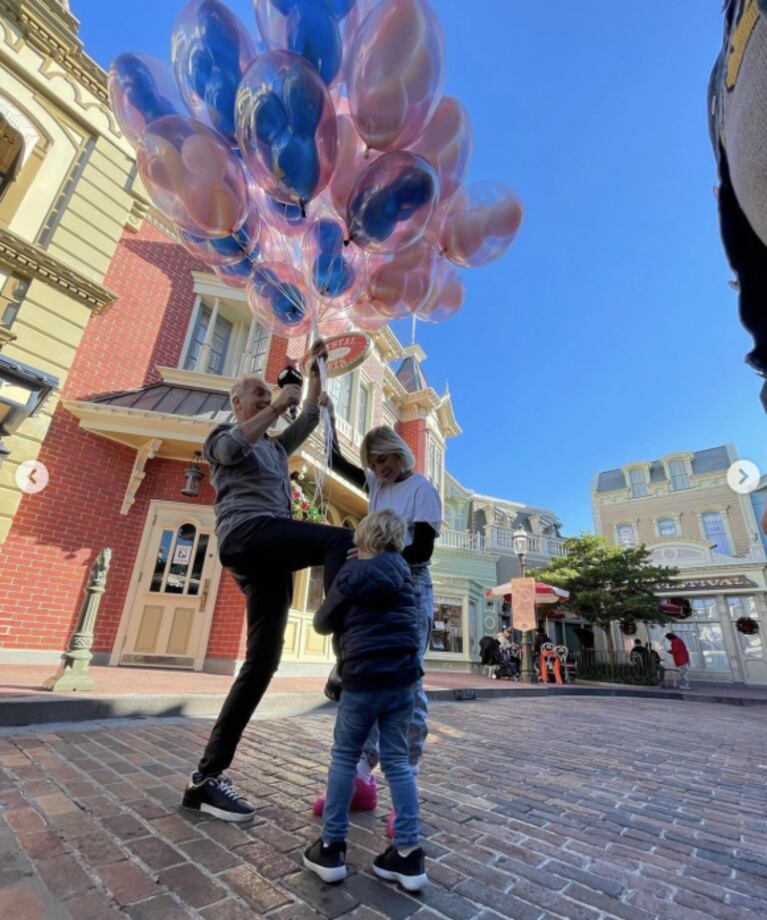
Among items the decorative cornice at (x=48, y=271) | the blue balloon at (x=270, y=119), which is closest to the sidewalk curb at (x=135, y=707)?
the blue balloon at (x=270, y=119)

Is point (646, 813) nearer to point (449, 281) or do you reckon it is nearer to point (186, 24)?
point (449, 281)

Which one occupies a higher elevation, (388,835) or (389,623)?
(389,623)

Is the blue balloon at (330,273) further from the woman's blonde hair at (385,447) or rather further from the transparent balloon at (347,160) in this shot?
the woman's blonde hair at (385,447)

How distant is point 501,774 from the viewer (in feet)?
9.44

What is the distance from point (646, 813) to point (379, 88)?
4216 millimetres

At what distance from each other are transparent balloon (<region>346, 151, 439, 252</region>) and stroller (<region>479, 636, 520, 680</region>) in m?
13.1

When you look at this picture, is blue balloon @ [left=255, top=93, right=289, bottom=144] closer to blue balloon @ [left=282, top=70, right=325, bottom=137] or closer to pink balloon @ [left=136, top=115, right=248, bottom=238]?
blue balloon @ [left=282, top=70, right=325, bottom=137]

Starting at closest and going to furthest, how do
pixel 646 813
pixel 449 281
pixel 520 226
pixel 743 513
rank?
pixel 646 813 < pixel 520 226 < pixel 449 281 < pixel 743 513

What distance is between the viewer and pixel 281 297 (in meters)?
3.58

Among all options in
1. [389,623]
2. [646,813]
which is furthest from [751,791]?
[389,623]

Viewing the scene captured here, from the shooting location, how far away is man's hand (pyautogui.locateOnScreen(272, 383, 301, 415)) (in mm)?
2059

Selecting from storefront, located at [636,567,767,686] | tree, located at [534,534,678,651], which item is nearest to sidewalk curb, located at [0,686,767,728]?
tree, located at [534,534,678,651]

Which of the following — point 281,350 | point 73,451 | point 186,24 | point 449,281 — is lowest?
point 73,451

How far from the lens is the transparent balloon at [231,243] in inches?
124
